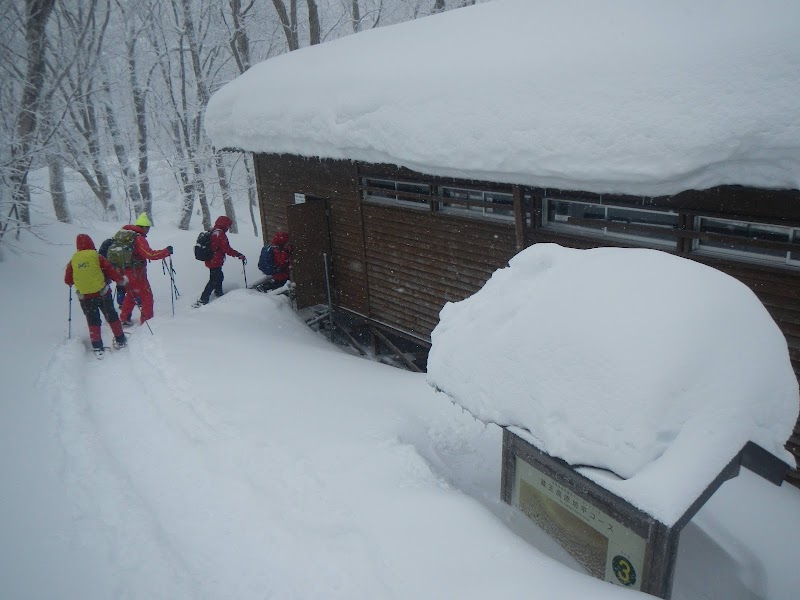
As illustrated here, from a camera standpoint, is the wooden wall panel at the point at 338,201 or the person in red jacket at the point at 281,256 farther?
the person in red jacket at the point at 281,256

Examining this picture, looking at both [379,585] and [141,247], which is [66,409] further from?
[379,585]

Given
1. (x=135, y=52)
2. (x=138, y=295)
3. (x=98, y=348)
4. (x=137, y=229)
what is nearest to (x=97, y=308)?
(x=98, y=348)

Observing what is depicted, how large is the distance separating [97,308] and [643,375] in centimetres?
738

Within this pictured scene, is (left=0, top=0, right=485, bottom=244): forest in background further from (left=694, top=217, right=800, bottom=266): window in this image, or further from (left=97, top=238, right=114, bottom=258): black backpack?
(left=694, top=217, right=800, bottom=266): window

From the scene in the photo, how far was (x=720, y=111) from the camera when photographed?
4090 mm

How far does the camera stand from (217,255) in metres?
9.87

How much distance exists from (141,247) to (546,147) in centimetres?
656

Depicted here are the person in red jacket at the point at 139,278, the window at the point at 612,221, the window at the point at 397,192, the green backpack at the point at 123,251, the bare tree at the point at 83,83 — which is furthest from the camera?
the bare tree at the point at 83,83

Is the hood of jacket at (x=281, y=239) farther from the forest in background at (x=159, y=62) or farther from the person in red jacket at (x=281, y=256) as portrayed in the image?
the forest in background at (x=159, y=62)

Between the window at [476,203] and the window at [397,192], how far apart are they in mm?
320

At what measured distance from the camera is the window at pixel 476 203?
6.73m

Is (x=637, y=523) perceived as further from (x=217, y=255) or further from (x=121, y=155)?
(x=121, y=155)

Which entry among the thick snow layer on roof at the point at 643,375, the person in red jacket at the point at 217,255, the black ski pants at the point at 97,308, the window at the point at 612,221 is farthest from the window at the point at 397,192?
the thick snow layer on roof at the point at 643,375

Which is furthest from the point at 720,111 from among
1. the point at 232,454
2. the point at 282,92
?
the point at 282,92
